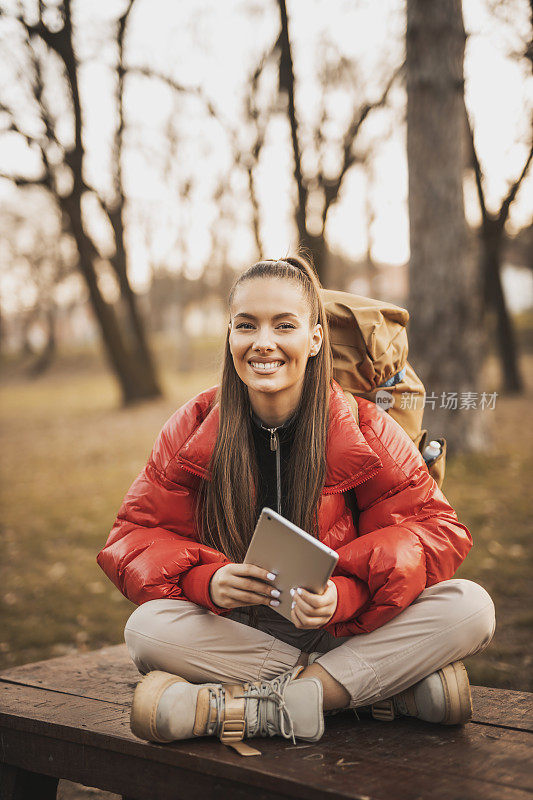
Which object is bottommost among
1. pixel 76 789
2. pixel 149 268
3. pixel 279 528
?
pixel 76 789

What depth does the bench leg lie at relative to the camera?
2376mm

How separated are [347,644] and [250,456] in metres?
0.61

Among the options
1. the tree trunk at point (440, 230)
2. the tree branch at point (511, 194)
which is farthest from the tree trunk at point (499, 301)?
the tree trunk at point (440, 230)

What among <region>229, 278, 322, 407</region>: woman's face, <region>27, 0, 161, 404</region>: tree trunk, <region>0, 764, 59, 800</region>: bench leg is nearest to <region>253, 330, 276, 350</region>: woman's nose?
<region>229, 278, 322, 407</region>: woman's face

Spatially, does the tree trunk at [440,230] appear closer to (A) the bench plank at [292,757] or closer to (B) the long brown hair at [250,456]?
(B) the long brown hair at [250,456]

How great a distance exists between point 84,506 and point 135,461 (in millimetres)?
2102

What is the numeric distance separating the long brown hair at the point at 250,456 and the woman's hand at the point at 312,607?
0.29 metres

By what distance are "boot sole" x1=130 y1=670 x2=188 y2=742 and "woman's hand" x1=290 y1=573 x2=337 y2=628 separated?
0.39 m

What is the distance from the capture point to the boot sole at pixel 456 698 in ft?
6.72

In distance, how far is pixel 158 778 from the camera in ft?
6.49

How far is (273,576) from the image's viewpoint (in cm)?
199

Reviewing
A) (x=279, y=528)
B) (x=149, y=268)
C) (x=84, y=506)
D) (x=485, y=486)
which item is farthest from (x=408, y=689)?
(x=149, y=268)

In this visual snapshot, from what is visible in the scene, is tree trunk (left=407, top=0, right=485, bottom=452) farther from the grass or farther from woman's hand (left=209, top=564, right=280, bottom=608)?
woman's hand (left=209, top=564, right=280, bottom=608)

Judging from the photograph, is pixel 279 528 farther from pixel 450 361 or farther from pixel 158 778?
pixel 450 361
